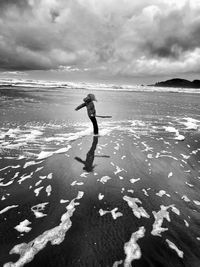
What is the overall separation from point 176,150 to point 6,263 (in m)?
8.29

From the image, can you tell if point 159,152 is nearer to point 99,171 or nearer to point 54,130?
point 99,171

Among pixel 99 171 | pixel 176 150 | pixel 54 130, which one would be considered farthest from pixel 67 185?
pixel 54 130

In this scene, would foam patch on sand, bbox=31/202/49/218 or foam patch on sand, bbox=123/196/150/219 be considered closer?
foam patch on sand, bbox=31/202/49/218

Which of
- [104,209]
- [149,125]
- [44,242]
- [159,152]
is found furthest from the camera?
[149,125]

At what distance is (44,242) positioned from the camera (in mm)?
4242

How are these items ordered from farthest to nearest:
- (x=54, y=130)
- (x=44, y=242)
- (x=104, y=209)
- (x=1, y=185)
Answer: (x=54, y=130)
(x=1, y=185)
(x=104, y=209)
(x=44, y=242)

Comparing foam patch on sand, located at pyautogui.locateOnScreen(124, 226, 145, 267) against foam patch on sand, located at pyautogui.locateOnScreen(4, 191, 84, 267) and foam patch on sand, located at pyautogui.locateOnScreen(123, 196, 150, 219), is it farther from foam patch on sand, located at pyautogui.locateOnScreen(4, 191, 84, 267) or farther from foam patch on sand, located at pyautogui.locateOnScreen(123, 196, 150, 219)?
foam patch on sand, located at pyautogui.locateOnScreen(4, 191, 84, 267)

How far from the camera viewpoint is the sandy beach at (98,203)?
405 cm

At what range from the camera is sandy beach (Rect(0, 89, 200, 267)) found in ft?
13.3

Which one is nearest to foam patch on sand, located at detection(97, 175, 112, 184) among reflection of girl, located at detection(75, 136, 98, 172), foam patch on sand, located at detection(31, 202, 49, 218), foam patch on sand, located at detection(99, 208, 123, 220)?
reflection of girl, located at detection(75, 136, 98, 172)

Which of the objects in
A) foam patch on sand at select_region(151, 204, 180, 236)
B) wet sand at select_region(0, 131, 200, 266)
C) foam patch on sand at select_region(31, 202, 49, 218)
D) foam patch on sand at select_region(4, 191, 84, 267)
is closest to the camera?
foam patch on sand at select_region(4, 191, 84, 267)

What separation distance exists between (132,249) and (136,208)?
138 cm

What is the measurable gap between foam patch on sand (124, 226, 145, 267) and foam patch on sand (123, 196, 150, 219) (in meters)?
0.62

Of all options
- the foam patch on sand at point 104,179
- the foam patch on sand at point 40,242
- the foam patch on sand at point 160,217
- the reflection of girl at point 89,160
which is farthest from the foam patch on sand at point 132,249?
the reflection of girl at point 89,160
